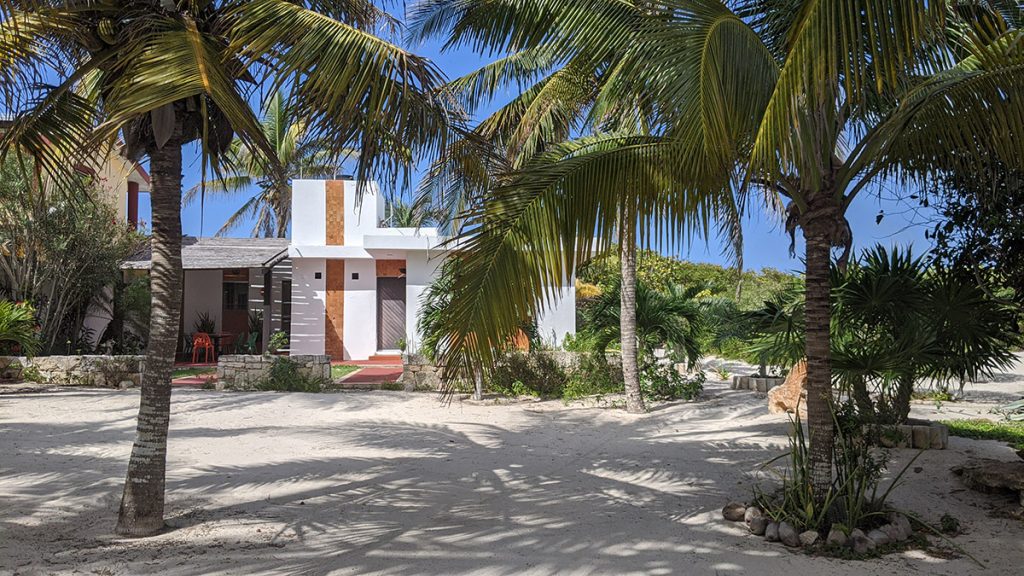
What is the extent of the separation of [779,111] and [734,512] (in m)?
3.40

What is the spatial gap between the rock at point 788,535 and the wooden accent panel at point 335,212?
15.2 m

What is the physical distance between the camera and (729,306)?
15.5 m

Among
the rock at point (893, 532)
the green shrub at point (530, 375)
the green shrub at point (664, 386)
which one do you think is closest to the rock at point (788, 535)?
the rock at point (893, 532)

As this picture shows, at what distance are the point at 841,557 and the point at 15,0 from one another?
265 inches

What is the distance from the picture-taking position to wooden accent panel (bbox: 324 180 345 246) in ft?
59.7

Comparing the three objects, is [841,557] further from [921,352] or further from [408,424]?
[408,424]

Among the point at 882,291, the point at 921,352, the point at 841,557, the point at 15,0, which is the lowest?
the point at 841,557

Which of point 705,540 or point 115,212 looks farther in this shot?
point 115,212

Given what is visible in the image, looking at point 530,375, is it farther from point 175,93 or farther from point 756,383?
point 175,93

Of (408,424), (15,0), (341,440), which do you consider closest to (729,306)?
(408,424)

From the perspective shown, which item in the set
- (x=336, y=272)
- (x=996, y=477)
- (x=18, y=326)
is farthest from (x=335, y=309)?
(x=996, y=477)

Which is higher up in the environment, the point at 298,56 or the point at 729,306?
the point at 298,56

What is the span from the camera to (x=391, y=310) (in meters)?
19.0

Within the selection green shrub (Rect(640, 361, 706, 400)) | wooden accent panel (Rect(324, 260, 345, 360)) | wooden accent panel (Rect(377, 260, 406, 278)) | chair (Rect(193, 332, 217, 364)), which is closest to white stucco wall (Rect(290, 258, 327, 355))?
wooden accent panel (Rect(324, 260, 345, 360))
